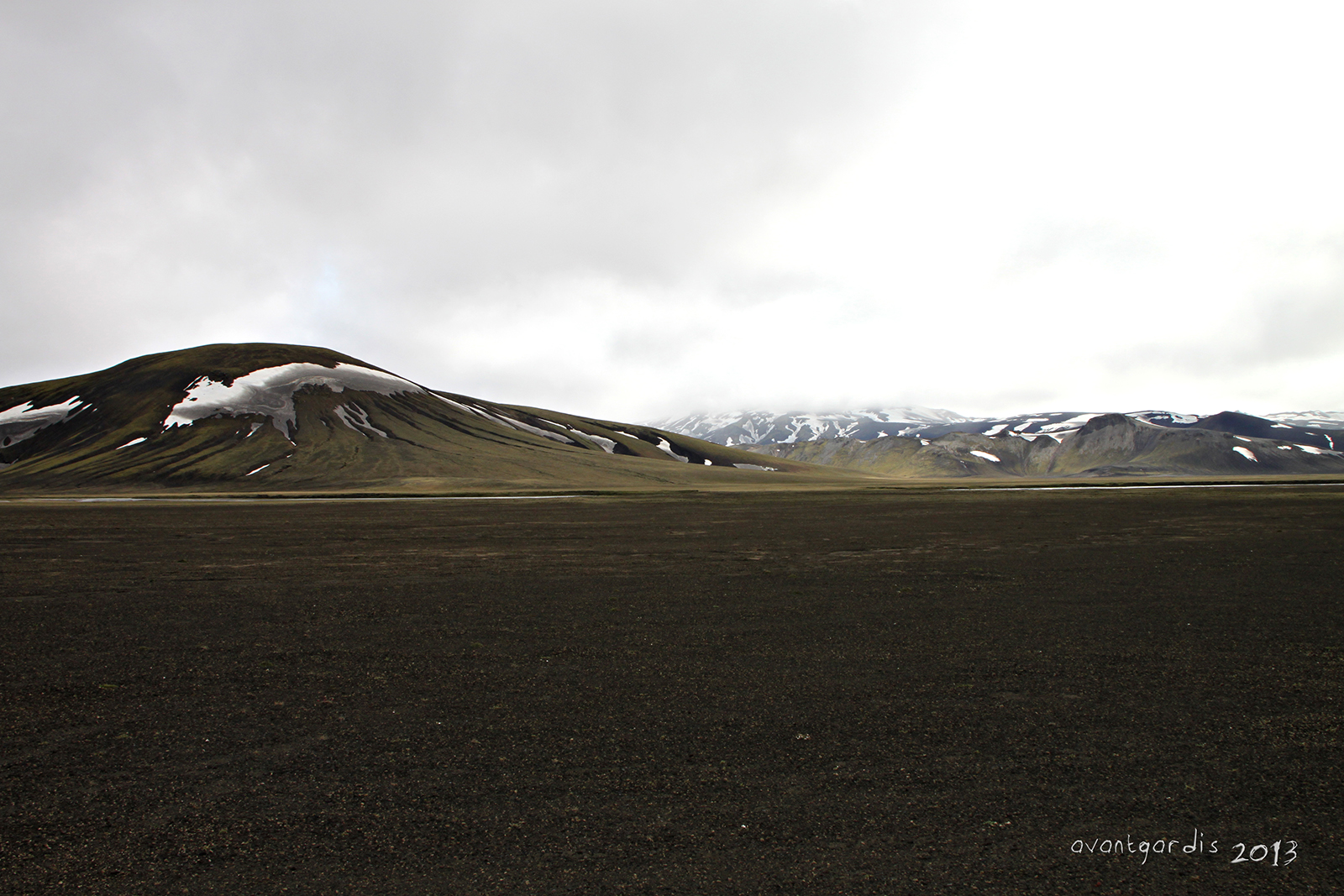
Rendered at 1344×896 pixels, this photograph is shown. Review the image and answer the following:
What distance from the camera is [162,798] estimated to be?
234 inches

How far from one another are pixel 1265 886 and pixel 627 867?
4615mm

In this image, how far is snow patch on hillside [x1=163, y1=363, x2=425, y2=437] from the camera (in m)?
142

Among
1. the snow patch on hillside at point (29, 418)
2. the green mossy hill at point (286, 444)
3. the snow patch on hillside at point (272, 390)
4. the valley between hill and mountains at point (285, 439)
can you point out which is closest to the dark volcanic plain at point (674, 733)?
the valley between hill and mountains at point (285, 439)

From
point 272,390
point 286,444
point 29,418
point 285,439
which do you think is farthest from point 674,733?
point 29,418

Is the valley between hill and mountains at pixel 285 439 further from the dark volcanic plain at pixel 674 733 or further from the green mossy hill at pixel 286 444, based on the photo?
the dark volcanic plain at pixel 674 733

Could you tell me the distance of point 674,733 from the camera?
286 inches

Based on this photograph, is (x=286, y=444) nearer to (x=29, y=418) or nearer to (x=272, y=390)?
(x=272, y=390)

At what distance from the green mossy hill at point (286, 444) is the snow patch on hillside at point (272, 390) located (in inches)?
49.4

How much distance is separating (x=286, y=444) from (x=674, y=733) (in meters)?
144

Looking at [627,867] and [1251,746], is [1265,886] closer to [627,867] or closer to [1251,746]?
[1251,746]

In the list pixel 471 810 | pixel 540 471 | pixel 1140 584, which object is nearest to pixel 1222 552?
pixel 1140 584

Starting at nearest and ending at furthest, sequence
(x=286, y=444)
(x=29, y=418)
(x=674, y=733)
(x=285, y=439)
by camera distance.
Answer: (x=674, y=733), (x=286, y=444), (x=285, y=439), (x=29, y=418)

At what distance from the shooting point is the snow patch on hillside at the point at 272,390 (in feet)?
466

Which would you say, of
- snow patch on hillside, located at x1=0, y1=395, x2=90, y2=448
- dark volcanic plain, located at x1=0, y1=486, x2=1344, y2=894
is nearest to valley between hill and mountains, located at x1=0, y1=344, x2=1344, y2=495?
snow patch on hillside, located at x1=0, y1=395, x2=90, y2=448
